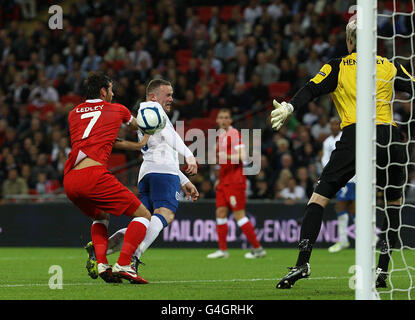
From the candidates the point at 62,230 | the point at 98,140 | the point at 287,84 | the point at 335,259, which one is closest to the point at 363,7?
the point at 98,140

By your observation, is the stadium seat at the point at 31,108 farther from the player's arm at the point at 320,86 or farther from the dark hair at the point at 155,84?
the player's arm at the point at 320,86

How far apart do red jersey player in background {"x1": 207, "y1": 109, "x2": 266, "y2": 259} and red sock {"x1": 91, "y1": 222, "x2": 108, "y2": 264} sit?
188 inches

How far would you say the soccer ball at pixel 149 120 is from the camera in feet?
21.9

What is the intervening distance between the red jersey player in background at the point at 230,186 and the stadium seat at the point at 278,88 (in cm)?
494

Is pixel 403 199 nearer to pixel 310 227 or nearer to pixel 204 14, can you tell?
pixel 310 227

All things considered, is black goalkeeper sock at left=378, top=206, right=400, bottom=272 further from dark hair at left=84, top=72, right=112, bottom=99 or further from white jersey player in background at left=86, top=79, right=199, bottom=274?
dark hair at left=84, top=72, right=112, bottom=99

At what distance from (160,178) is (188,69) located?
10448 millimetres

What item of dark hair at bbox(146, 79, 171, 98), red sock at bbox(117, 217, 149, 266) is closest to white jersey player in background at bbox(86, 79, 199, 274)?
dark hair at bbox(146, 79, 171, 98)

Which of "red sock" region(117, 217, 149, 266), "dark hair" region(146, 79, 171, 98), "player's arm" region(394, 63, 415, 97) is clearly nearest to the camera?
"player's arm" region(394, 63, 415, 97)

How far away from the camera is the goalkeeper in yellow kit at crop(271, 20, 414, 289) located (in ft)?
20.7

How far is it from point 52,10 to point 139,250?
15093 mm

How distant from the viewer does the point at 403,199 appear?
6.58 metres

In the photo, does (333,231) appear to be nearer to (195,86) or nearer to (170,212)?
(195,86)

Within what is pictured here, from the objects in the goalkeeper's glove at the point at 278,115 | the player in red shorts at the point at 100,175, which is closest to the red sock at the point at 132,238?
the player in red shorts at the point at 100,175
